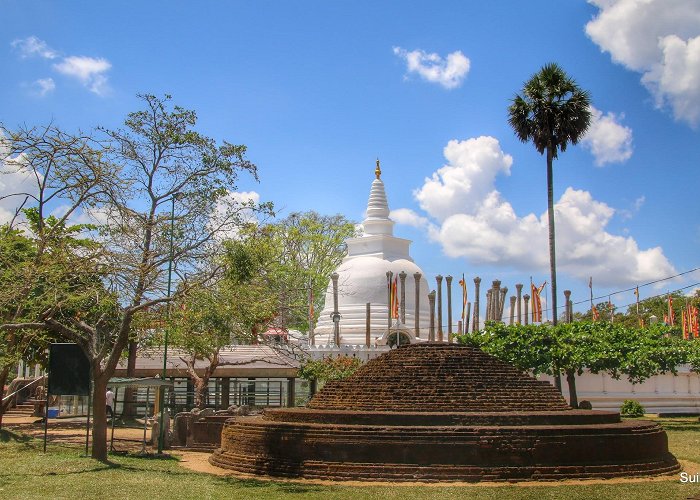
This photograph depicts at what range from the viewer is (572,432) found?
14.3m

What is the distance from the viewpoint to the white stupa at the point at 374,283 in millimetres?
43031

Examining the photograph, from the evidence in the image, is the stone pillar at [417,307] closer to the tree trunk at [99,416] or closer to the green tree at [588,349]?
the green tree at [588,349]

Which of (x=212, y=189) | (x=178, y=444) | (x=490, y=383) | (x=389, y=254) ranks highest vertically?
(x=389, y=254)

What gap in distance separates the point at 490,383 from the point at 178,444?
945cm

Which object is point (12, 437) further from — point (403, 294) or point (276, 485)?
point (403, 294)

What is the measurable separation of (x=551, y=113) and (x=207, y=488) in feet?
68.9

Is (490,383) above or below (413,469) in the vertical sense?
above

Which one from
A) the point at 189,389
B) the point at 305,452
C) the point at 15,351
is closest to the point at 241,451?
the point at 305,452

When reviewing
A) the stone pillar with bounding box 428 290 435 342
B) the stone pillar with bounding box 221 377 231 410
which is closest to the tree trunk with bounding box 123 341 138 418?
the stone pillar with bounding box 221 377 231 410

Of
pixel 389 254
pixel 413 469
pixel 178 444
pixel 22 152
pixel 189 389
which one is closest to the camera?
pixel 413 469

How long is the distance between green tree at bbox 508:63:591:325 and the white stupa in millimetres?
14815

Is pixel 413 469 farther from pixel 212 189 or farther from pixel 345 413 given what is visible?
pixel 212 189

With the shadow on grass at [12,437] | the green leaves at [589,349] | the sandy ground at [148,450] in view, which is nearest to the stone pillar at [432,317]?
the green leaves at [589,349]

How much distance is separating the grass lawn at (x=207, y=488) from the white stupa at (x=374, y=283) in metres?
26.5
